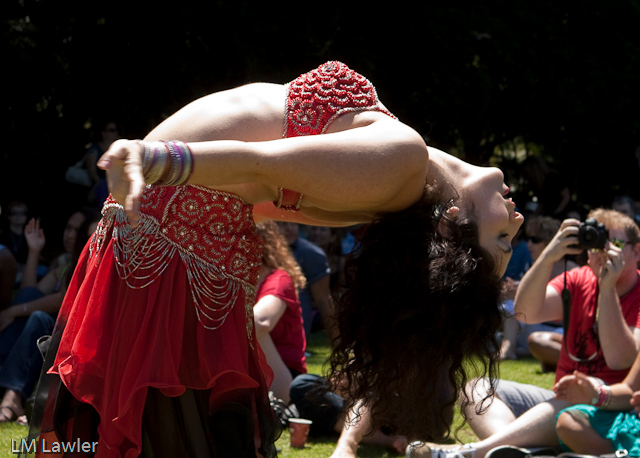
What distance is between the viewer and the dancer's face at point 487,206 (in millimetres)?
2096

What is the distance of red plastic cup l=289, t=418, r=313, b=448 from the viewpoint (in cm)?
430

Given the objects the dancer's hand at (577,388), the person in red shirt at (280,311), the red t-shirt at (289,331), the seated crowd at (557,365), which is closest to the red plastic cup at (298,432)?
the seated crowd at (557,365)

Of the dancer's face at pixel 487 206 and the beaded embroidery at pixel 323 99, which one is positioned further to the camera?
the dancer's face at pixel 487 206

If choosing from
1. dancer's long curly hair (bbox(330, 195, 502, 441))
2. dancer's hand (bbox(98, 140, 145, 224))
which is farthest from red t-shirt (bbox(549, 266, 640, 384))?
dancer's hand (bbox(98, 140, 145, 224))

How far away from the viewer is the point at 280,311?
15.5ft

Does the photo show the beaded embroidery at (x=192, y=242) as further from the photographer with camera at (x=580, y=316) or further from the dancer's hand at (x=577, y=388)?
the dancer's hand at (x=577, y=388)

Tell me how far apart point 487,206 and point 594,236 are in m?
2.19

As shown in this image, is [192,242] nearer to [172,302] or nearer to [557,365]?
[172,302]

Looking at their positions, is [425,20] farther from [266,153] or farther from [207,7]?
[266,153]

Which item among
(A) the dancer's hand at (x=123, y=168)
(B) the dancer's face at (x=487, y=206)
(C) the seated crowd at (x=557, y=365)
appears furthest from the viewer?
(C) the seated crowd at (x=557, y=365)

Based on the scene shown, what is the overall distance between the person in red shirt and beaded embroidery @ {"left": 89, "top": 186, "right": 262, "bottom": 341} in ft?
8.68

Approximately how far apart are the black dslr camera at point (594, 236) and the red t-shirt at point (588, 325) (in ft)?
0.76

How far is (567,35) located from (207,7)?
16.8ft
